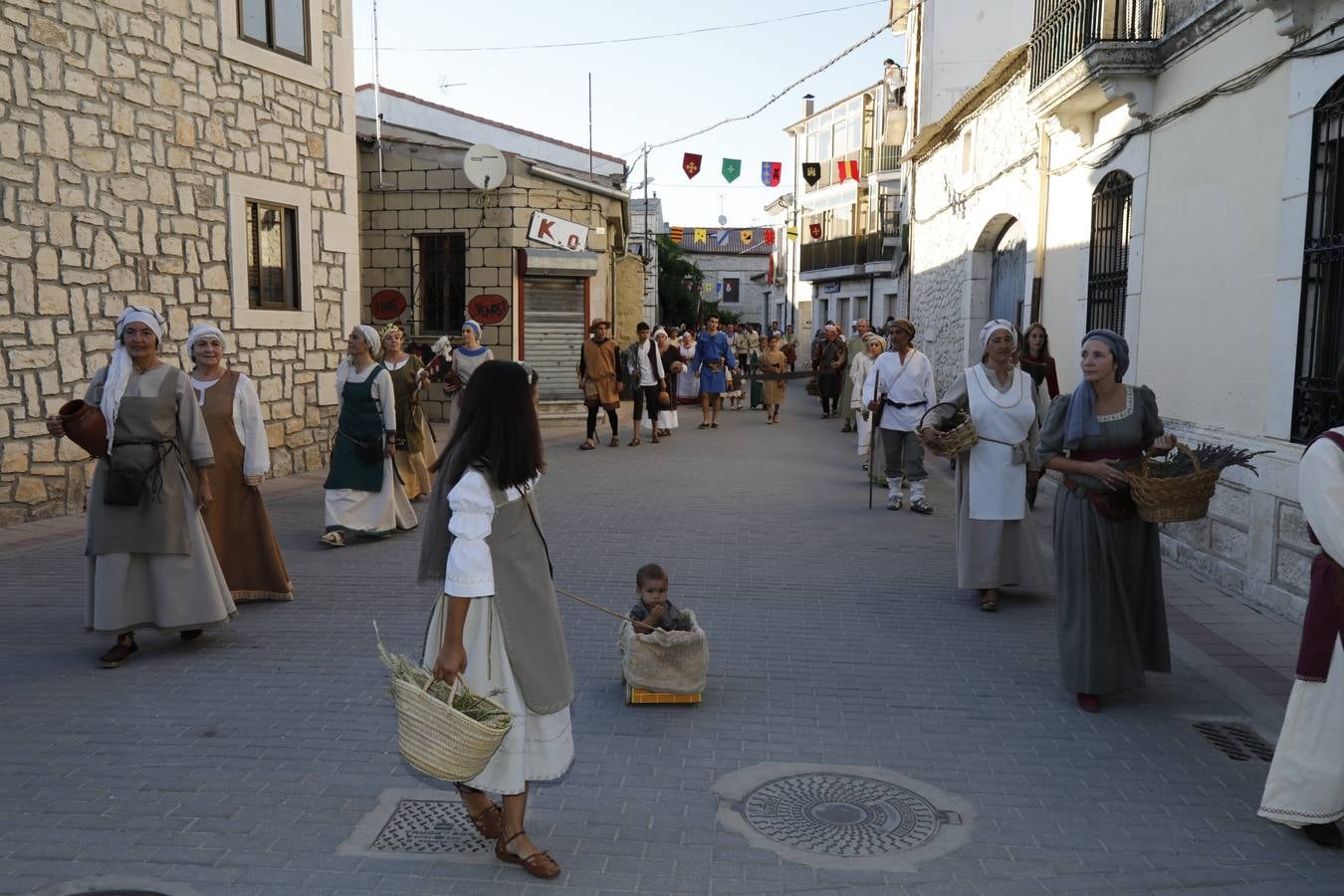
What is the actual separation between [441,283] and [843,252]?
2825 cm

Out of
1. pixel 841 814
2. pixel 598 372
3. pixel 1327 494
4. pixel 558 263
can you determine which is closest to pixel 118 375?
pixel 841 814

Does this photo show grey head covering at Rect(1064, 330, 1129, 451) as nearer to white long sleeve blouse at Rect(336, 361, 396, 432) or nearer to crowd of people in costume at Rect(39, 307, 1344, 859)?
crowd of people in costume at Rect(39, 307, 1344, 859)

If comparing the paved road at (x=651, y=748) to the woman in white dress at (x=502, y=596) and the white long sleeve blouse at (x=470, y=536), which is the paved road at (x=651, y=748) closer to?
the woman in white dress at (x=502, y=596)

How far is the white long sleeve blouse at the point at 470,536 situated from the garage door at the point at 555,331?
16487 millimetres

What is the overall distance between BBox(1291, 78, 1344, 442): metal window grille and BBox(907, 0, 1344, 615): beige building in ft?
0.04

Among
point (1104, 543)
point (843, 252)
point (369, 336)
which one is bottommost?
point (1104, 543)

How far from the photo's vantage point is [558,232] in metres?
19.5

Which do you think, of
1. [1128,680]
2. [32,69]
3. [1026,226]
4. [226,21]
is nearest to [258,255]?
[226,21]

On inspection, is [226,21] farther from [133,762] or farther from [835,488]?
[133,762]

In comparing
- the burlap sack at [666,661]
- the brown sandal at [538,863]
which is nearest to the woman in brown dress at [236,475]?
the burlap sack at [666,661]

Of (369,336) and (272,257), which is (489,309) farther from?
(369,336)

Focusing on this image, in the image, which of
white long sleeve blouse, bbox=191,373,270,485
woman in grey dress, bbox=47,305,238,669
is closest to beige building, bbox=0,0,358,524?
white long sleeve blouse, bbox=191,373,270,485

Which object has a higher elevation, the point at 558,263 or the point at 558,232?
the point at 558,232

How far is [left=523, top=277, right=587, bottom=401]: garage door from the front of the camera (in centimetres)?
1966
